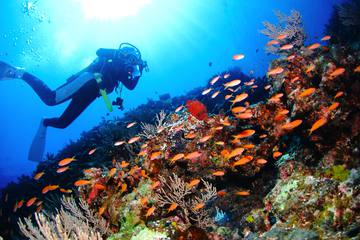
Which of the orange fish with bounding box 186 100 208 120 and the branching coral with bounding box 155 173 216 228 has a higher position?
the orange fish with bounding box 186 100 208 120

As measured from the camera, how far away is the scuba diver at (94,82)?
1005 cm

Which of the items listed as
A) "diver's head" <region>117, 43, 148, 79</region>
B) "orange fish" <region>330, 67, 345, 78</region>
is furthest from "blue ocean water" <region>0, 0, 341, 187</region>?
"orange fish" <region>330, 67, 345, 78</region>

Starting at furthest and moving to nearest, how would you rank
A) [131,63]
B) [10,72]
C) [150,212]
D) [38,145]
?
[10,72]
[38,145]
[131,63]
[150,212]

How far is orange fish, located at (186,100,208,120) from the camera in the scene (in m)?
6.02

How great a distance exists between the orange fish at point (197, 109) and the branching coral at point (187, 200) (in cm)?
178

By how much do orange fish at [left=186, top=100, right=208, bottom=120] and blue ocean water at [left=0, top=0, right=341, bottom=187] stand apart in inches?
790

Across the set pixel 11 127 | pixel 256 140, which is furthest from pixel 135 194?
pixel 11 127

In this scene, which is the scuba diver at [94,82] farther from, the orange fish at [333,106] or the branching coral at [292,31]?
the orange fish at [333,106]

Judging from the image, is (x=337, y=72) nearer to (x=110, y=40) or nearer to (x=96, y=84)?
(x=96, y=84)

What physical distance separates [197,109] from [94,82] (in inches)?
231

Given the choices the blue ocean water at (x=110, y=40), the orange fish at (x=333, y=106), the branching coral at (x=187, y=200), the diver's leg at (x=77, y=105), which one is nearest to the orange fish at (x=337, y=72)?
the orange fish at (x=333, y=106)

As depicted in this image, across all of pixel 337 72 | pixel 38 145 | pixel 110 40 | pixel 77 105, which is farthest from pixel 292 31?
pixel 110 40

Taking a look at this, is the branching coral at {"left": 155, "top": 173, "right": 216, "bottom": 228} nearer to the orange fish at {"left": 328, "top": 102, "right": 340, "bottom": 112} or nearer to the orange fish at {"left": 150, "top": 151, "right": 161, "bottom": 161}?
the orange fish at {"left": 150, "top": 151, "right": 161, "bottom": 161}

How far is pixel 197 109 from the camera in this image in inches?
240
